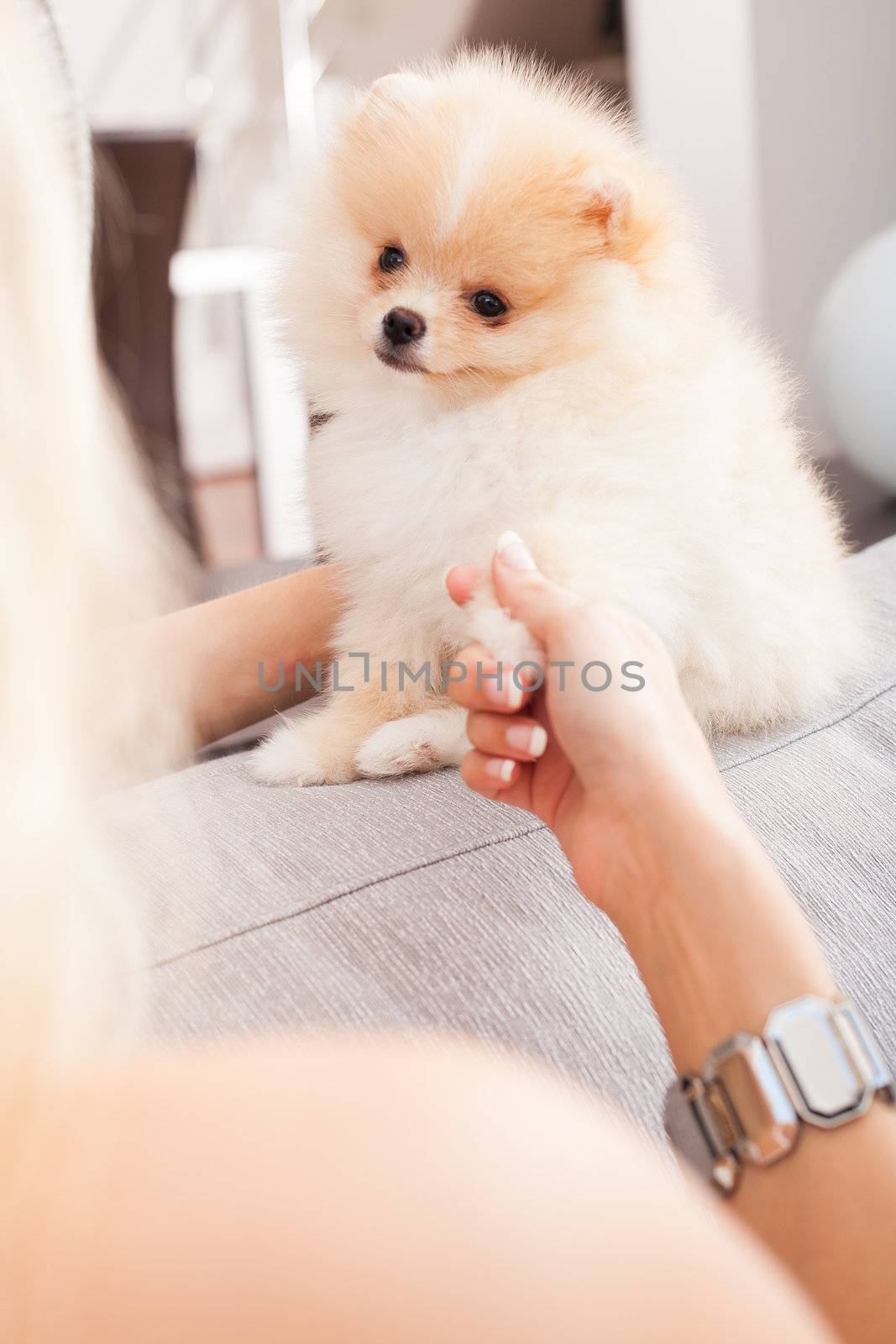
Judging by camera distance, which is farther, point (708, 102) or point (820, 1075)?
point (708, 102)

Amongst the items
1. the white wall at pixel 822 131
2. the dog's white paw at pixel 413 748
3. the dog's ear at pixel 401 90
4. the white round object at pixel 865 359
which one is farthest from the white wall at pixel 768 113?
the dog's white paw at pixel 413 748

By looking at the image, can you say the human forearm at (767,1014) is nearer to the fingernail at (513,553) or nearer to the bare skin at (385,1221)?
Result: the bare skin at (385,1221)

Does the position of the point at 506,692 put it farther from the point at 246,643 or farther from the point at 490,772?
the point at 246,643

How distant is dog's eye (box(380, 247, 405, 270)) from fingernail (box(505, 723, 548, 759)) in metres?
0.48

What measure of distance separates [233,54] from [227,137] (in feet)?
1.14

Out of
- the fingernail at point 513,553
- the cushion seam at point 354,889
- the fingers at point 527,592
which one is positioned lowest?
the cushion seam at point 354,889

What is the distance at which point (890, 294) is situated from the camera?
1.93 metres

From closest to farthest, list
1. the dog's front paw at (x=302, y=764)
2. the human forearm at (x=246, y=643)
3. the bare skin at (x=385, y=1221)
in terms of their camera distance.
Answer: the bare skin at (x=385, y=1221) < the dog's front paw at (x=302, y=764) < the human forearm at (x=246, y=643)

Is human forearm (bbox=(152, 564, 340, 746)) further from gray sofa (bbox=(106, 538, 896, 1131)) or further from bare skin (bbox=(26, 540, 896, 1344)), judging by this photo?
bare skin (bbox=(26, 540, 896, 1344))

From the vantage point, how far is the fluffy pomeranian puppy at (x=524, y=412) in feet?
3.03

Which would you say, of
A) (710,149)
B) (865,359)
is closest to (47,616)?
(865,359)

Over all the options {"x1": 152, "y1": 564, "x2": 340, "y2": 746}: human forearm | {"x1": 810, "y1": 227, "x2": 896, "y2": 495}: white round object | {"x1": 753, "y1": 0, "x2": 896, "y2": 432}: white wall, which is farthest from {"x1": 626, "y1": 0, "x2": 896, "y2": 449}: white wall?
{"x1": 152, "y1": 564, "x2": 340, "y2": 746}: human forearm

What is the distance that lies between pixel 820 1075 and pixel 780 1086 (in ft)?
0.08

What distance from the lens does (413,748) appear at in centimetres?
99
